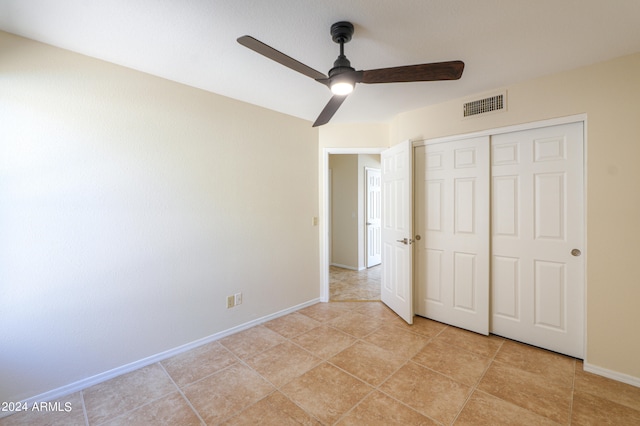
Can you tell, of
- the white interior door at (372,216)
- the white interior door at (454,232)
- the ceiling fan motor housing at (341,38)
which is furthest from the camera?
the white interior door at (372,216)

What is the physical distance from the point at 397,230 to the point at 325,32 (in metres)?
2.19

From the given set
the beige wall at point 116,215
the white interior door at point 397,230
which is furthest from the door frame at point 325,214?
the beige wall at point 116,215

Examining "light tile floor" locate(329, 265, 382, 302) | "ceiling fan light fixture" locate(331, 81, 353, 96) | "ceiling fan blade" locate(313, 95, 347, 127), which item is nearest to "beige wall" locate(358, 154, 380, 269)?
"light tile floor" locate(329, 265, 382, 302)

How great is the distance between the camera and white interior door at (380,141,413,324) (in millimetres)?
2980

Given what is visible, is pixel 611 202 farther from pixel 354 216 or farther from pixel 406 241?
pixel 354 216

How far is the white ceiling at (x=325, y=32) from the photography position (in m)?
1.53

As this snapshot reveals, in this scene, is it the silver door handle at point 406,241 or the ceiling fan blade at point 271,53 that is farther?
the silver door handle at point 406,241

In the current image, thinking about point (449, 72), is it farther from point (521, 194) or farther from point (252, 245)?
point (252, 245)

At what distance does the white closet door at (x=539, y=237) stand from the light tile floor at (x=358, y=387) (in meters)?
0.25

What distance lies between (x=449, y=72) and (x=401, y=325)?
2.48 m

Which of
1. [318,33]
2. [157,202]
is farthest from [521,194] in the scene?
[157,202]

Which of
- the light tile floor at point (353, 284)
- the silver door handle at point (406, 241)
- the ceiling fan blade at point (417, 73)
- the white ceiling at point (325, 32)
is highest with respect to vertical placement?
the white ceiling at point (325, 32)

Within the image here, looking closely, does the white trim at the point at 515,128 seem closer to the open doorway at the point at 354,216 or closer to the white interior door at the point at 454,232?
the white interior door at the point at 454,232

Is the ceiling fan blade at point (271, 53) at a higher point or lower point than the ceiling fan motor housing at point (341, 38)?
lower
